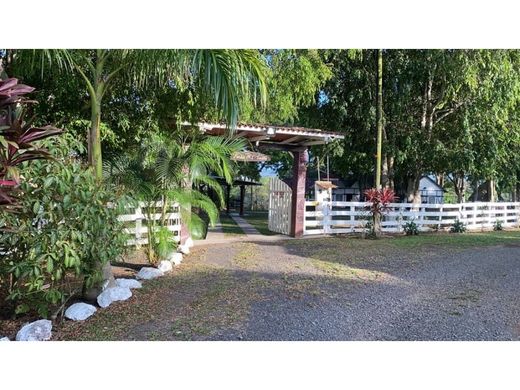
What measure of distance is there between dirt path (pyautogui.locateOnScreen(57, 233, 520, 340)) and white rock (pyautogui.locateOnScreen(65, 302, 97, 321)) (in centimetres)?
12

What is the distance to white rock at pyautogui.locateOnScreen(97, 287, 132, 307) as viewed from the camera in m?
4.68

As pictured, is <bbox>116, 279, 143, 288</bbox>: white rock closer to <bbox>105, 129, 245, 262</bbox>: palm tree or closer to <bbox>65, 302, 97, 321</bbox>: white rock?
<bbox>65, 302, 97, 321</bbox>: white rock

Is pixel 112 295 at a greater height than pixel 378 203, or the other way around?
pixel 378 203

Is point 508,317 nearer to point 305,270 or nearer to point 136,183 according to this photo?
point 305,270

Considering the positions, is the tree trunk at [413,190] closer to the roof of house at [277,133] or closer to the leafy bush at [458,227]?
the leafy bush at [458,227]

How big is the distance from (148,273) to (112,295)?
120 centimetres

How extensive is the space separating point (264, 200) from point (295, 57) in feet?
89.9

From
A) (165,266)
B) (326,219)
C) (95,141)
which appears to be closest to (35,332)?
(95,141)

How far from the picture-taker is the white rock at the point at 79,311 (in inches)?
168

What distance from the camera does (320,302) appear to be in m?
4.76

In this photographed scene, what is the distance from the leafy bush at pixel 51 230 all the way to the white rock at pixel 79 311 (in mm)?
161

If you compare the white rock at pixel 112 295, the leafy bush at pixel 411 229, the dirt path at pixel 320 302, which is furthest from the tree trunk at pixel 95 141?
the leafy bush at pixel 411 229

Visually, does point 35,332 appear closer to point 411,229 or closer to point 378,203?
point 378,203

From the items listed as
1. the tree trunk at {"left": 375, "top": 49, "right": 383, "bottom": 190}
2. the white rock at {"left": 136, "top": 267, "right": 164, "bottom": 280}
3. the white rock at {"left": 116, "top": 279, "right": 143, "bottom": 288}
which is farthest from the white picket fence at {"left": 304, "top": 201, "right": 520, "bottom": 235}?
the white rock at {"left": 116, "top": 279, "right": 143, "bottom": 288}
